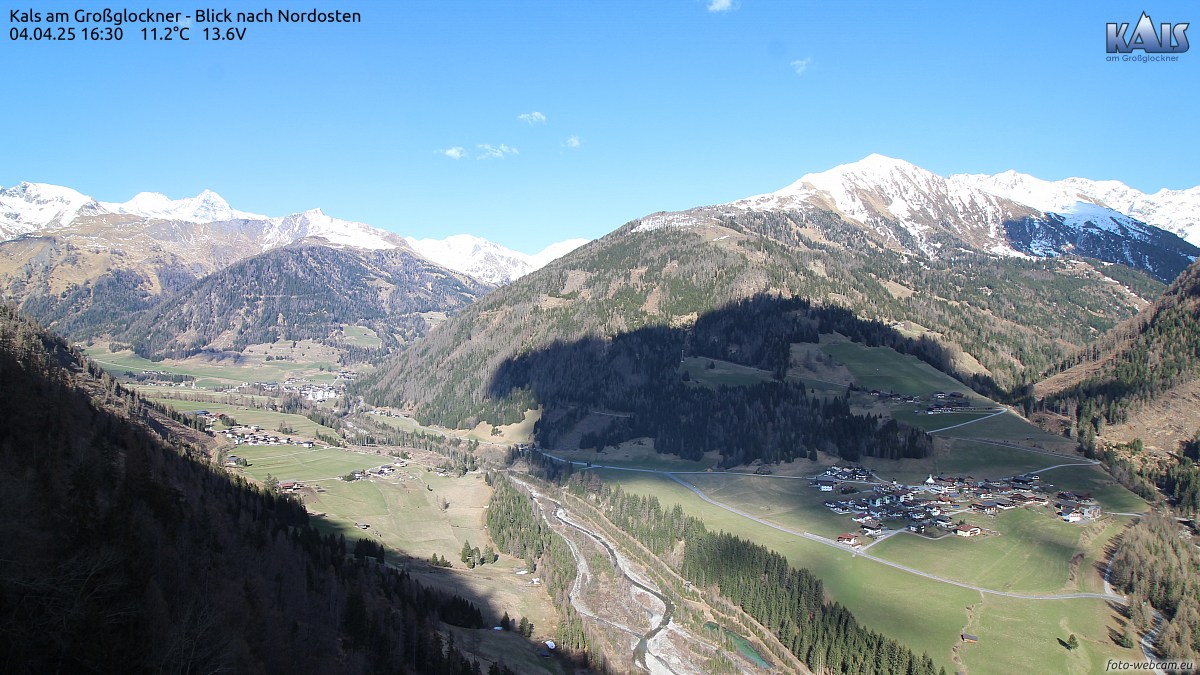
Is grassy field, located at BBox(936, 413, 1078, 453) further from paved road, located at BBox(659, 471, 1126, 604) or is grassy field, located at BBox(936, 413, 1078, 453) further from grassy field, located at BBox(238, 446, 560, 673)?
grassy field, located at BBox(238, 446, 560, 673)

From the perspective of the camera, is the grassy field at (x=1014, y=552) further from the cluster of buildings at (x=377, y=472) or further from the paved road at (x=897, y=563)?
the cluster of buildings at (x=377, y=472)

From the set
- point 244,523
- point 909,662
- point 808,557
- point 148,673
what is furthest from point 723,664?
point 148,673

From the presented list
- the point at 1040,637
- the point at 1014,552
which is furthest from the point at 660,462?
the point at 1040,637

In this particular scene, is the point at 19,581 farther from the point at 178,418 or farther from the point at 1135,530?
the point at 178,418

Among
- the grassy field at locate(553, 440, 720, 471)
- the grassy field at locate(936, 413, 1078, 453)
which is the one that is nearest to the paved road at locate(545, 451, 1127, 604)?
the grassy field at locate(936, 413, 1078, 453)

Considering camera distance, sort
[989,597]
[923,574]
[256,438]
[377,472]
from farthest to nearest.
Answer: [256,438] < [377,472] < [923,574] < [989,597]

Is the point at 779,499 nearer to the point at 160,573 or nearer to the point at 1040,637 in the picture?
the point at 1040,637

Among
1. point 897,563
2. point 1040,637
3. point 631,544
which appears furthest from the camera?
point 631,544
